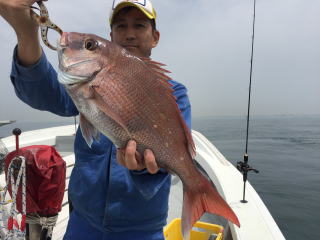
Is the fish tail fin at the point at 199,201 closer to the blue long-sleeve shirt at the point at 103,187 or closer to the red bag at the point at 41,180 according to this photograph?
the blue long-sleeve shirt at the point at 103,187

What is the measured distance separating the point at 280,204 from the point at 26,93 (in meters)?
8.45

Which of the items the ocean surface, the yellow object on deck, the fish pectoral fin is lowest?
the ocean surface

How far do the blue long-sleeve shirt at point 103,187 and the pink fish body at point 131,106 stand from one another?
221 millimetres

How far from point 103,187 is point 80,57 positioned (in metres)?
0.86

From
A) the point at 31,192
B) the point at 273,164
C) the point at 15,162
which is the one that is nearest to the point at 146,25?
the point at 15,162

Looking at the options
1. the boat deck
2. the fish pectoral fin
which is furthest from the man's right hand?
the boat deck

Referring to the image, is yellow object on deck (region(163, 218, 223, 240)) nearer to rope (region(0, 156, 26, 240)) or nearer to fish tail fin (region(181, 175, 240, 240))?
rope (region(0, 156, 26, 240))

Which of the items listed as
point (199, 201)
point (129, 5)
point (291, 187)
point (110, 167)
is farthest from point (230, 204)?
point (291, 187)

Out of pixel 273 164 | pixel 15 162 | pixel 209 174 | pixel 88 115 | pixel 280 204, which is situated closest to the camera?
pixel 88 115

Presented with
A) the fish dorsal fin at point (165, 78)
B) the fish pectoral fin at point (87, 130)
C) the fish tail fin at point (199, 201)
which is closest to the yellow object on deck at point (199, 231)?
the fish tail fin at point (199, 201)

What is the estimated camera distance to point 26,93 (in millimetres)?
1508

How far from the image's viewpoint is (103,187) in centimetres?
168

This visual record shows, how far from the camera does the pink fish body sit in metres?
1.23

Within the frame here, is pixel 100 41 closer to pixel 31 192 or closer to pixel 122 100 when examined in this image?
pixel 122 100
